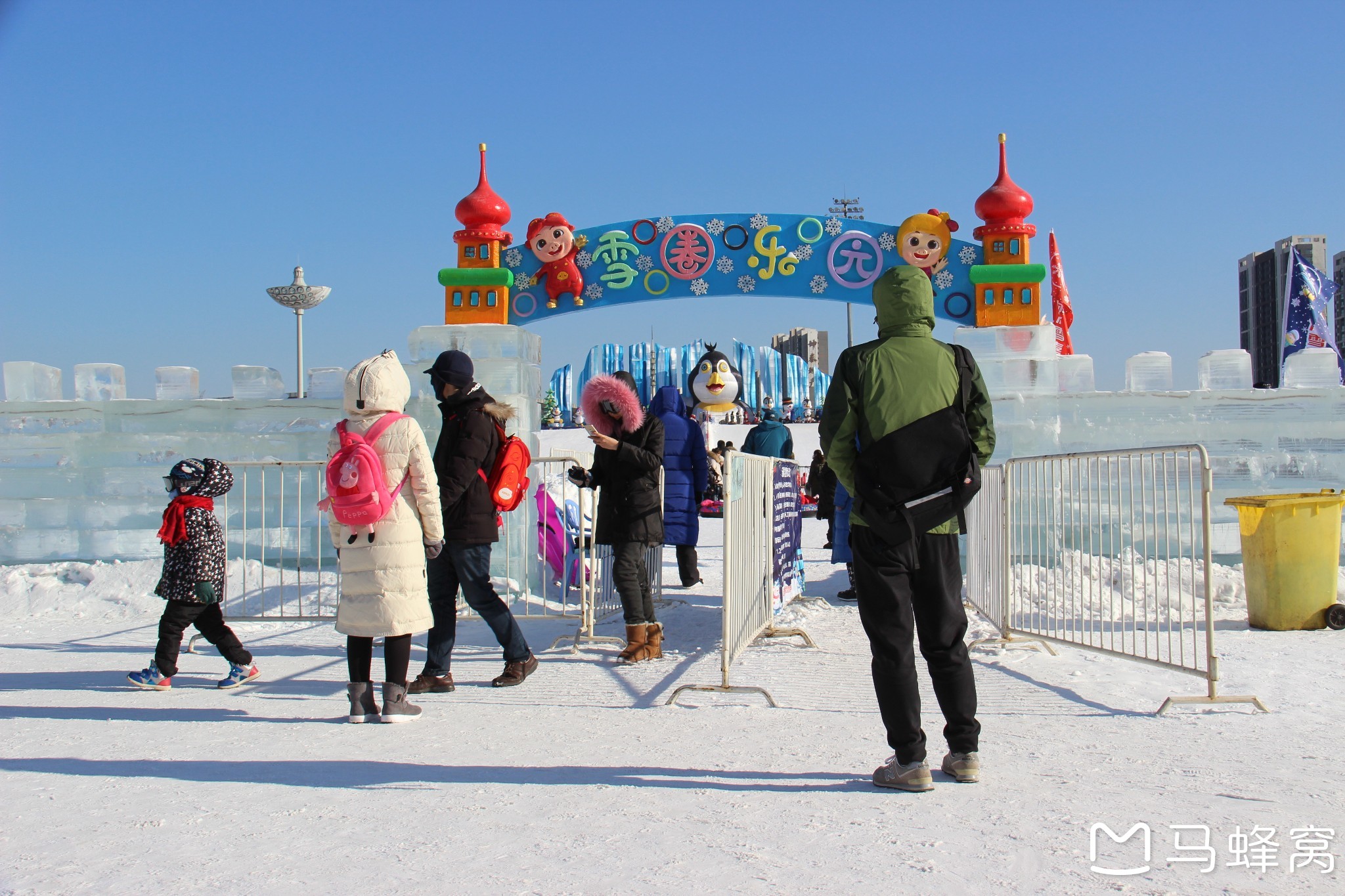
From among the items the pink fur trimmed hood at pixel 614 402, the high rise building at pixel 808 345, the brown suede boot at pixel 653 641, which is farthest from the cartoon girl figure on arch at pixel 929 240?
the high rise building at pixel 808 345

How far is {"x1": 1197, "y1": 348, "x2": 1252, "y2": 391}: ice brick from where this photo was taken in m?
9.01

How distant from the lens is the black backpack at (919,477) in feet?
10.8

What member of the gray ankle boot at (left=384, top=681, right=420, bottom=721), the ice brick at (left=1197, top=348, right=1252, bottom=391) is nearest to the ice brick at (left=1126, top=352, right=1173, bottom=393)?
the ice brick at (left=1197, top=348, right=1252, bottom=391)

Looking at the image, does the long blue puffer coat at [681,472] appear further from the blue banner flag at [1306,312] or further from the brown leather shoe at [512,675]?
the blue banner flag at [1306,312]

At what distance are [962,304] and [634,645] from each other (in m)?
5.32

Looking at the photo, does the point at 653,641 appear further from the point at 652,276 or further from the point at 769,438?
the point at 652,276

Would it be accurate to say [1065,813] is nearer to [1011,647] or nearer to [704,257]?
[1011,647]

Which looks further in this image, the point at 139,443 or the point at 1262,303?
the point at 1262,303

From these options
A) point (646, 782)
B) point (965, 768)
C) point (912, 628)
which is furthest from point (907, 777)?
point (646, 782)

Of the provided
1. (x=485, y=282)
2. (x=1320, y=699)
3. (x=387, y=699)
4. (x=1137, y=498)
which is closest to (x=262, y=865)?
(x=387, y=699)

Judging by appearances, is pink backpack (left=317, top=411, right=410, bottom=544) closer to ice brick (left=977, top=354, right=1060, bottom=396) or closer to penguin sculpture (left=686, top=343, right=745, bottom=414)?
ice brick (left=977, top=354, right=1060, bottom=396)

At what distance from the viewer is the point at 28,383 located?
927 centimetres

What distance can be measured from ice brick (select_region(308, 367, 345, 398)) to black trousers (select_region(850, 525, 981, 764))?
663 cm

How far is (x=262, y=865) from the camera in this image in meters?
2.68
